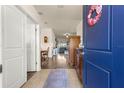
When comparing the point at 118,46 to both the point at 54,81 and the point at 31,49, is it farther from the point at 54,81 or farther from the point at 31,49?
the point at 31,49

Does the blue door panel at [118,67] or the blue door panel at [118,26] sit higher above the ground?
the blue door panel at [118,26]

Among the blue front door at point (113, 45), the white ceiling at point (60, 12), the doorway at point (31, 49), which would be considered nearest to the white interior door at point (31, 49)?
the doorway at point (31, 49)

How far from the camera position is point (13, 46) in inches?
118

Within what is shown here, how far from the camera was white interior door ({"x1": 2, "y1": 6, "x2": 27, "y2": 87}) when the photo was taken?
258 cm

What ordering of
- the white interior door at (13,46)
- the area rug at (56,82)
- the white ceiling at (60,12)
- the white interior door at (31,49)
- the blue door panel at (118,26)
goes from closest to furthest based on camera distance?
the blue door panel at (118,26)
the white interior door at (13,46)
the area rug at (56,82)
the white ceiling at (60,12)
the white interior door at (31,49)

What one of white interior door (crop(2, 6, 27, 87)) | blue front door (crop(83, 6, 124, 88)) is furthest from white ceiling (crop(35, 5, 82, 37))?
blue front door (crop(83, 6, 124, 88))

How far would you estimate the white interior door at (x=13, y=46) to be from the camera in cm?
258

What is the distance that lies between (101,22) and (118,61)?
0.55 metres

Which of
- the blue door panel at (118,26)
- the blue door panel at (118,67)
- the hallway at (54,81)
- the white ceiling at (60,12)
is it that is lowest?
the hallway at (54,81)

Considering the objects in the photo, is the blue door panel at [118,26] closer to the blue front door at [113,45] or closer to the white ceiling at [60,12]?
the blue front door at [113,45]

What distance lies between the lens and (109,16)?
52.9 inches

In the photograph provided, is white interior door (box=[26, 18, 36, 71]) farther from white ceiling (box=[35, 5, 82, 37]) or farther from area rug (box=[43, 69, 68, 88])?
area rug (box=[43, 69, 68, 88])

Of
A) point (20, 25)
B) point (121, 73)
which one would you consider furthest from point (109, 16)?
point (20, 25)

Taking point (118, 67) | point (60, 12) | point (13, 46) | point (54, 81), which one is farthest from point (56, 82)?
point (60, 12)
